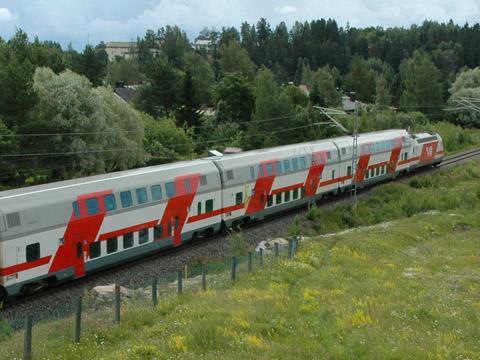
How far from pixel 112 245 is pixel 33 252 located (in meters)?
4.18

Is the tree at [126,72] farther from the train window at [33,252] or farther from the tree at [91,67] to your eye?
the train window at [33,252]

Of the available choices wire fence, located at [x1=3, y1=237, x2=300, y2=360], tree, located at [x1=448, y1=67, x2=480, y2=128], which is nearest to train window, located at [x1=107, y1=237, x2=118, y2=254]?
wire fence, located at [x1=3, y1=237, x2=300, y2=360]

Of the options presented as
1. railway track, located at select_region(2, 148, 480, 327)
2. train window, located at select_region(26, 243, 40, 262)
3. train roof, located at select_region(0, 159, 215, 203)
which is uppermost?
train roof, located at select_region(0, 159, 215, 203)

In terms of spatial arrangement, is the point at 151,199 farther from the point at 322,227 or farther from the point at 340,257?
the point at 322,227

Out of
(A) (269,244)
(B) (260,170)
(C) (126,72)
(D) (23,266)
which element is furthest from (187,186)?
(C) (126,72)

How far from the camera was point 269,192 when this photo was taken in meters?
37.1

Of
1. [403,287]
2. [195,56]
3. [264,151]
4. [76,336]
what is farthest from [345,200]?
[195,56]

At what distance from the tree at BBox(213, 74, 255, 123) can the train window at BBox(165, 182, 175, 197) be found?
58.7 m

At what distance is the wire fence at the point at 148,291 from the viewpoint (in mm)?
15876

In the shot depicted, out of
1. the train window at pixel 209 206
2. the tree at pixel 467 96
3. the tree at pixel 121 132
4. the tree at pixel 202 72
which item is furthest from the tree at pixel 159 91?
the train window at pixel 209 206

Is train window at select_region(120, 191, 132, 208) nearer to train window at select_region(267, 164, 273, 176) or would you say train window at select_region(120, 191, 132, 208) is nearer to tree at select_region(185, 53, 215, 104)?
train window at select_region(267, 164, 273, 176)

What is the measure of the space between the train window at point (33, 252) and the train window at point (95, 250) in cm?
275

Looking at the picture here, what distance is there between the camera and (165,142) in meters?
68.1

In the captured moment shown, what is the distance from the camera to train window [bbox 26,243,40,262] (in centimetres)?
2234
